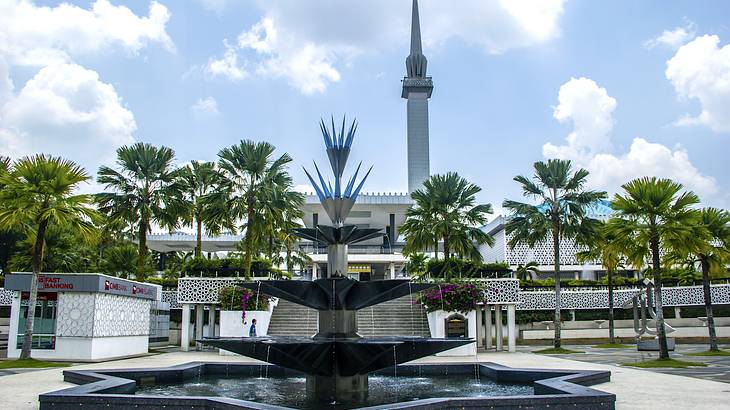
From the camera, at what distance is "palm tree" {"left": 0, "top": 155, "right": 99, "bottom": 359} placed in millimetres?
19297

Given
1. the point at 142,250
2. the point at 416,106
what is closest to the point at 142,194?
the point at 142,250

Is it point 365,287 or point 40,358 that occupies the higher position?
point 365,287

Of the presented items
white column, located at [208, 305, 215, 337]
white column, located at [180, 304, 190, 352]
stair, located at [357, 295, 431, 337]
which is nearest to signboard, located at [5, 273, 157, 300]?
white column, located at [180, 304, 190, 352]

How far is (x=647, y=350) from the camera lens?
25.8 m

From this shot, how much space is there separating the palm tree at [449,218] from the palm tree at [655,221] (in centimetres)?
1040

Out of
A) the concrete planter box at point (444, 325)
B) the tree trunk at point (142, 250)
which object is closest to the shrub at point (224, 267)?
the tree trunk at point (142, 250)

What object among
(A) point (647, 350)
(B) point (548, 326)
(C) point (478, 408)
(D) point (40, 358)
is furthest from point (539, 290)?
(C) point (478, 408)

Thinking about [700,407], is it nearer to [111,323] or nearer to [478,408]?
[478,408]

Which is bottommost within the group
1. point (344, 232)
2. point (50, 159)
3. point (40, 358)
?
point (40, 358)

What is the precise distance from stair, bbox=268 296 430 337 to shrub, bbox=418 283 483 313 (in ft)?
6.12

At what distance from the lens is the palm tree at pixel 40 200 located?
1930 centimetres

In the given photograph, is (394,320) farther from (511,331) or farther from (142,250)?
(142,250)

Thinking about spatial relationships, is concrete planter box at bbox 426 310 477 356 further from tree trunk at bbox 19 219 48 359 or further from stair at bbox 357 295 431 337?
tree trunk at bbox 19 219 48 359

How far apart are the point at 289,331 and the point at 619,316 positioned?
2132cm
